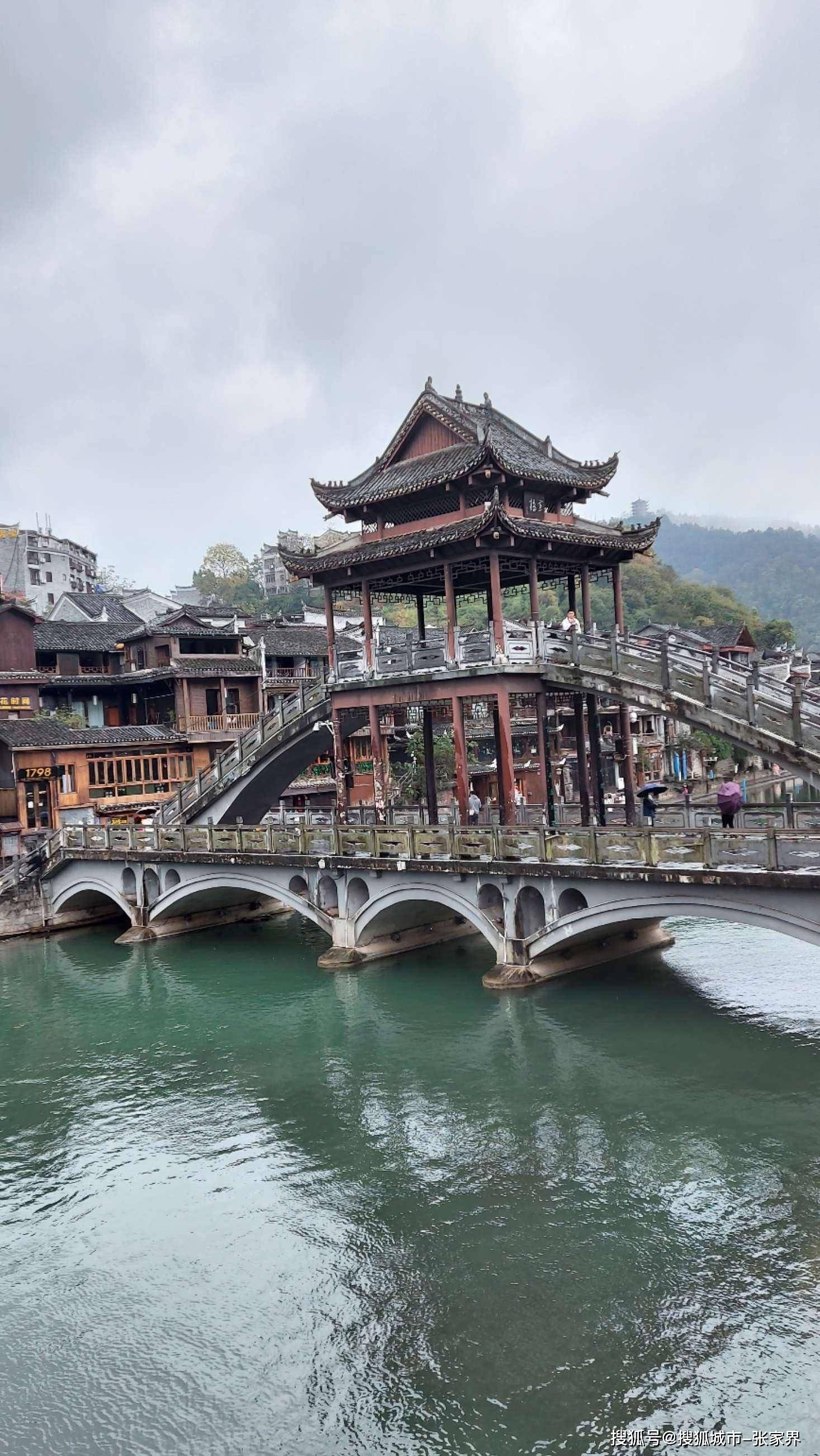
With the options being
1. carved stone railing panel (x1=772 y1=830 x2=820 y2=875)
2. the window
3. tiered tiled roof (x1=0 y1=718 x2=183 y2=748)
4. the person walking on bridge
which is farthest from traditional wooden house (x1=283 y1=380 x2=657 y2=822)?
the window

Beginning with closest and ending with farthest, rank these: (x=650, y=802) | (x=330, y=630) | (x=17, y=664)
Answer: (x=650, y=802) < (x=330, y=630) < (x=17, y=664)

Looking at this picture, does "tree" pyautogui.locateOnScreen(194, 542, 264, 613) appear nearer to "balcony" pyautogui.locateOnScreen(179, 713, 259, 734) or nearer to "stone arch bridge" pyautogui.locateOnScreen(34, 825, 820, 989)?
"balcony" pyautogui.locateOnScreen(179, 713, 259, 734)

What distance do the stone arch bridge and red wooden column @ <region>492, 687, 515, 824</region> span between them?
2.39m

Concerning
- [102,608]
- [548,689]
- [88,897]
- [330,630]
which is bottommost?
[88,897]

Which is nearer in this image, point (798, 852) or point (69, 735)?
point (798, 852)

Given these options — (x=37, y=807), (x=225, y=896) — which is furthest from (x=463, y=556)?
(x=37, y=807)

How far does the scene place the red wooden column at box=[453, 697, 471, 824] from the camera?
33.0m

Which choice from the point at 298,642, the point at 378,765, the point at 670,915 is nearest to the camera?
the point at 670,915

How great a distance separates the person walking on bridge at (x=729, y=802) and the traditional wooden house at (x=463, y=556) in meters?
8.13

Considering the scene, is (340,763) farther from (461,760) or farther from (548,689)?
(548,689)

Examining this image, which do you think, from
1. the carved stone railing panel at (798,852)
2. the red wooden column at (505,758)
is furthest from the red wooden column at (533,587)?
the carved stone railing panel at (798,852)

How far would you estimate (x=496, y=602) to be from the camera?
104 ft

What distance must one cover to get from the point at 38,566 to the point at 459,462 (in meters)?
101

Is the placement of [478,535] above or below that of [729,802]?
above
